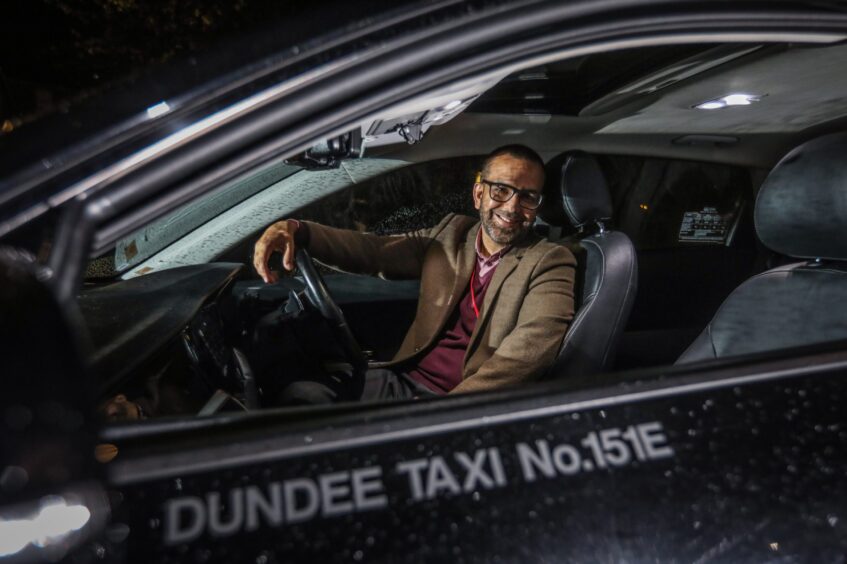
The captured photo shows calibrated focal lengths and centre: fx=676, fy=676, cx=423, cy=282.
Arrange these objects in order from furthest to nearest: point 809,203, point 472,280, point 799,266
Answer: point 472,280 → point 799,266 → point 809,203

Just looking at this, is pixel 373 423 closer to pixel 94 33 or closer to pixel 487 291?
pixel 487 291

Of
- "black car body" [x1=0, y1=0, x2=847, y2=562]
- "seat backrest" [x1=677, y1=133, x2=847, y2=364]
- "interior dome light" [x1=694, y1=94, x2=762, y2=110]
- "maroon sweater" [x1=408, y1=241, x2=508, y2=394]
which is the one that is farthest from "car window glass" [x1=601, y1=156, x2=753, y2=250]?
"black car body" [x1=0, y1=0, x2=847, y2=562]

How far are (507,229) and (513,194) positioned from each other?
0.13m

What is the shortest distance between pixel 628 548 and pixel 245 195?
7.08 ft

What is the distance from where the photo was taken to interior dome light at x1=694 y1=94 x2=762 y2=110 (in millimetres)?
2283

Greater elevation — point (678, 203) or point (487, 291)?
point (487, 291)

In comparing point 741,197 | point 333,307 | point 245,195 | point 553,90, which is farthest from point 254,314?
point 741,197

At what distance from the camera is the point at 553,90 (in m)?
2.76

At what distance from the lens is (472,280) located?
2576mm

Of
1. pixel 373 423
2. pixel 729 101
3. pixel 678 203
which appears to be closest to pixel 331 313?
pixel 373 423

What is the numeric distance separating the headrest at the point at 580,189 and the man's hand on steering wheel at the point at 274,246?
97cm

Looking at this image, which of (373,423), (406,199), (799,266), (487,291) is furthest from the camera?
(406,199)

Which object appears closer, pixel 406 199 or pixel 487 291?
pixel 487 291

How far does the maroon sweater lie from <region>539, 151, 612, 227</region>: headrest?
30 cm
